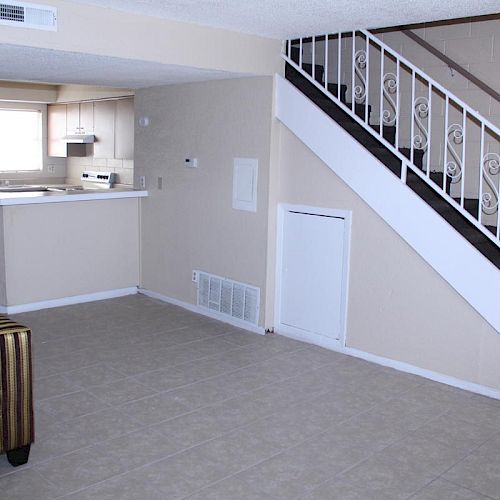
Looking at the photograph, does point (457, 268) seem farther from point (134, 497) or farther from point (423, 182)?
point (134, 497)

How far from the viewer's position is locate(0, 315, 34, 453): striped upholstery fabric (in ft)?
9.87

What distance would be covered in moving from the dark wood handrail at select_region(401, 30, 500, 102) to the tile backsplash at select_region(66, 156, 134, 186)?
397cm

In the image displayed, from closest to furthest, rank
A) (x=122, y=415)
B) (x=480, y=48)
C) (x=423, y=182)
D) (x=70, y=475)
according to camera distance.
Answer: (x=70, y=475) < (x=122, y=415) < (x=423, y=182) < (x=480, y=48)

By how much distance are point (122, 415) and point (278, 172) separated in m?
2.43

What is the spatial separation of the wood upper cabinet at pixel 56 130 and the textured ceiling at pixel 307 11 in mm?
5085

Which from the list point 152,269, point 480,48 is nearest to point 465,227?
point 480,48

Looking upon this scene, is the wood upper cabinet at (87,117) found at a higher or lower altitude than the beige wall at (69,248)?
higher

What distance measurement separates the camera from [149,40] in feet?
14.4

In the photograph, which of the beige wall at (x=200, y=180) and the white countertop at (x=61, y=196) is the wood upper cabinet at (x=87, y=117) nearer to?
the beige wall at (x=200, y=180)

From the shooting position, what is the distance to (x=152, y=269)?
21.9 ft

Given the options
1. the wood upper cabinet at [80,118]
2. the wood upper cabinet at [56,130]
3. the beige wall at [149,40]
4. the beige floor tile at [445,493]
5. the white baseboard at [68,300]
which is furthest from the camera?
the wood upper cabinet at [56,130]

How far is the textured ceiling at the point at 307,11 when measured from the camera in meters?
3.82

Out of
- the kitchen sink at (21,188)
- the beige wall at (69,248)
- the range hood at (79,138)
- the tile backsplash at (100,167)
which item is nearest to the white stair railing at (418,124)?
the beige wall at (69,248)

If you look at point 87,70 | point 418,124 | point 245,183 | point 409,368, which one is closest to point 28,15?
point 87,70
